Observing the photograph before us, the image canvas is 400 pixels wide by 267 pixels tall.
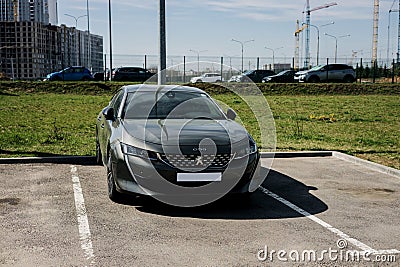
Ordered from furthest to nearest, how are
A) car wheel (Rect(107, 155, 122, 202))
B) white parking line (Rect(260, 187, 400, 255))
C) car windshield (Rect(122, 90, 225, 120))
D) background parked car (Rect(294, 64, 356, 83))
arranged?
background parked car (Rect(294, 64, 356, 83)), car windshield (Rect(122, 90, 225, 120)), car wheel (Rect(107, 155, 122, 202)), white parking line (Rect(260, 187, 400, 255))

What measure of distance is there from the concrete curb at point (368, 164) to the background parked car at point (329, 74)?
30.7 meters

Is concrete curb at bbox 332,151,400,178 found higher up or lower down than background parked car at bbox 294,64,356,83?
lower down

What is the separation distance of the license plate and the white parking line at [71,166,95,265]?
123 cm

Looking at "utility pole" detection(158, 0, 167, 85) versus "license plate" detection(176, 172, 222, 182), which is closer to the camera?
"license plate" detection(176, 172, 222, 182)

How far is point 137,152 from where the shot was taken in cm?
638

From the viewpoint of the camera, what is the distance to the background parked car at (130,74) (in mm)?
42219

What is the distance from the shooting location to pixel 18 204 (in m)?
6.73

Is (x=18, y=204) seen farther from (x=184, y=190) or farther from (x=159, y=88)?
(x=159, y=88)

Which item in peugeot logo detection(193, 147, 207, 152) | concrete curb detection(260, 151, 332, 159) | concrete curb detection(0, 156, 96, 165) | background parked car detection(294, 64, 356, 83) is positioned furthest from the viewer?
background parked car detection(294, 64, 356, 83)

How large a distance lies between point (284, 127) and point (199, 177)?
33.5ft

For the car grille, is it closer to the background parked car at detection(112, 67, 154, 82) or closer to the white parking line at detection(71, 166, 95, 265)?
the white parking line at detection(71, 166, 95, 265)

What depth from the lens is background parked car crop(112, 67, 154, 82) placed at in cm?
4222

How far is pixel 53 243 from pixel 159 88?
3793 mm

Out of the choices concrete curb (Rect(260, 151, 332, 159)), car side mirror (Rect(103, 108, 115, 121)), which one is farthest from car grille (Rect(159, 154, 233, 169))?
concrete curb (Rect(260, 151, 332, 159))
